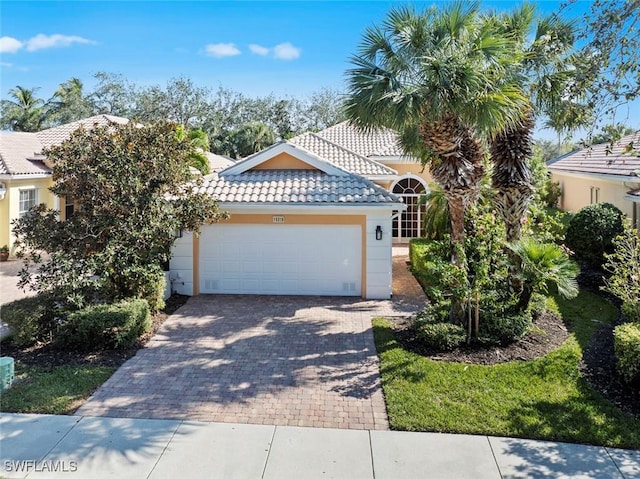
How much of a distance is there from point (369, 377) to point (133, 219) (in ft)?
21.1

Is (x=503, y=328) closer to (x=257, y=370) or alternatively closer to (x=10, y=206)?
(x=257, y=370)

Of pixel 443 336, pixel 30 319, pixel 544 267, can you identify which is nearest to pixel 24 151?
pixel 30 319

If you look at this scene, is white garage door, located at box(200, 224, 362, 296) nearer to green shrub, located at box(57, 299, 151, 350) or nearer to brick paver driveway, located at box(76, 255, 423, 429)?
brick paver driveway, located at box(76, 255, 423, 429)

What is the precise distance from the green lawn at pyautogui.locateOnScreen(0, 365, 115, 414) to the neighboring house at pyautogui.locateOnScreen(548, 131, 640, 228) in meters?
9.92

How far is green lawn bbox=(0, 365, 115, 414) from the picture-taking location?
24.3 feet

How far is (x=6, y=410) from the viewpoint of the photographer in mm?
7320

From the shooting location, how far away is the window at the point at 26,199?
2012 cm

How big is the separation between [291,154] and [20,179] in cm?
1231

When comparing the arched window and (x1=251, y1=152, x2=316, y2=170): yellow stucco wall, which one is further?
the arched window

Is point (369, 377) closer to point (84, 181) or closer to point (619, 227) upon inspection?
point (84, 181)

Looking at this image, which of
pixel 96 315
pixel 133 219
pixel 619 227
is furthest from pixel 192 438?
pixel 619 227

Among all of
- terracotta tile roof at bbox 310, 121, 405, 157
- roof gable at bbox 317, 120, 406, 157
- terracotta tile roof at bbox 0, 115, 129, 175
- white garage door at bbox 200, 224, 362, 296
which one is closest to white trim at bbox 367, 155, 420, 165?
roof gable at bbox 317, 120, 406, 157

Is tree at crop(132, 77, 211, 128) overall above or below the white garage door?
above

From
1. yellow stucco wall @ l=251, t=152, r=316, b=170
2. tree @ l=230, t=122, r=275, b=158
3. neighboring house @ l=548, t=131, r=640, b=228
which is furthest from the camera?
tree @ l=230, t=122, r=275, b=158
